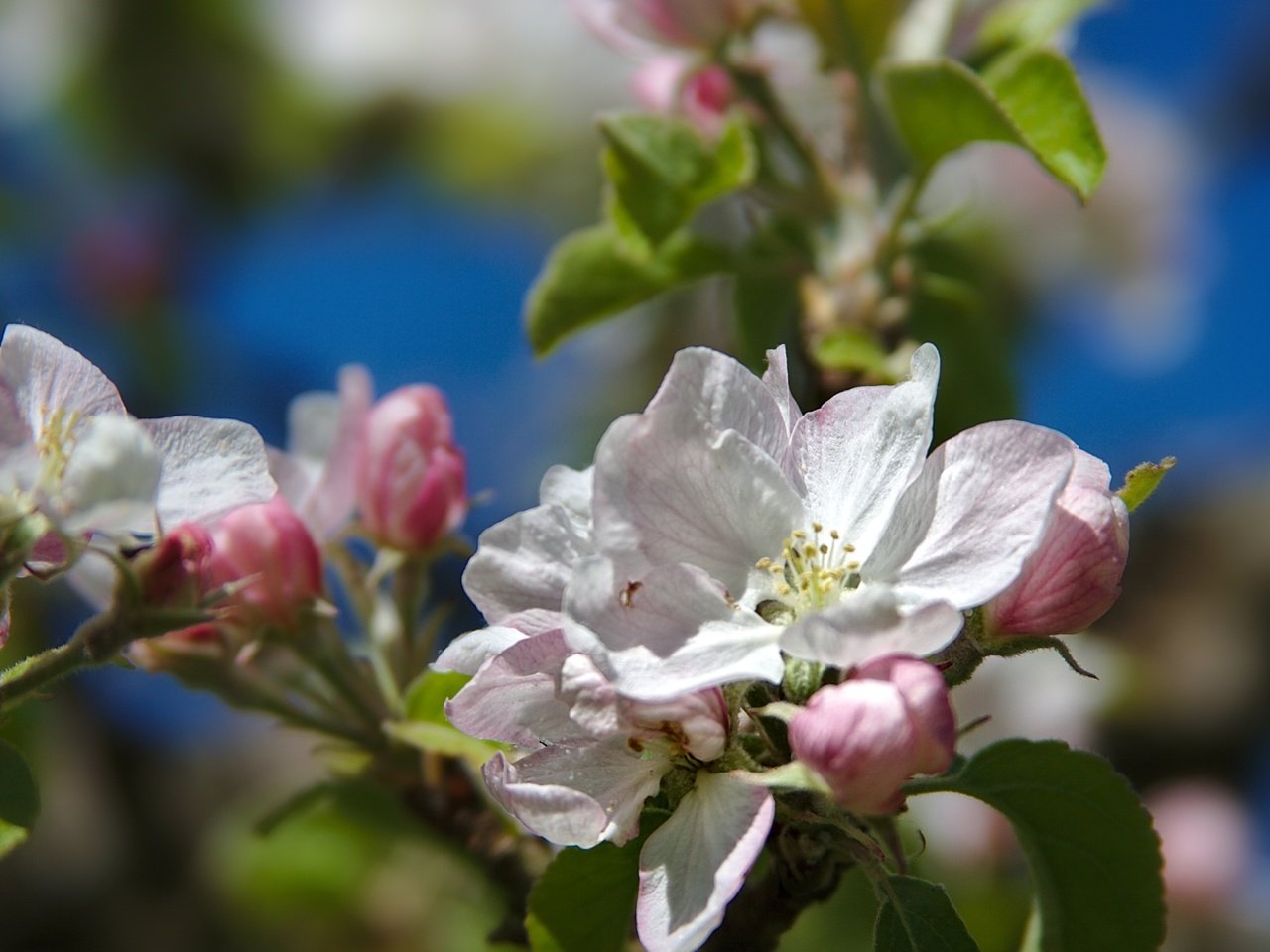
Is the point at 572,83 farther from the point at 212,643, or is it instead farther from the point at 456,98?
the point at 212,643

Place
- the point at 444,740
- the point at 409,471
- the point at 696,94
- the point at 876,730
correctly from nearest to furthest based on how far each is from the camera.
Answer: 1. the point at 876,730
2. the point at 444,740
3. the point at 409,471
4. the point at 696,94

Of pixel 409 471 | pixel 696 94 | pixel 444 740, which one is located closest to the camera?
pixel 444 740

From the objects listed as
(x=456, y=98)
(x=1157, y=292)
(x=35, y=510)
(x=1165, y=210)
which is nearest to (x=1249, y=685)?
(x=1157, y=292)

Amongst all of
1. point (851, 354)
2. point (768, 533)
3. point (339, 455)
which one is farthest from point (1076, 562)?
point (339, 455)

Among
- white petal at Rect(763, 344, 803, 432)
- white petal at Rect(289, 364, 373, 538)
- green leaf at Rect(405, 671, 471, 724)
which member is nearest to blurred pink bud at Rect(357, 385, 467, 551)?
white petal at Rect(289, 364, 373, 538)

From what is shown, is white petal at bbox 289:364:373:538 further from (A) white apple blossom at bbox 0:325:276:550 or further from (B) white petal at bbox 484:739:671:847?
(B) white petal at bbox 484:739:671:847

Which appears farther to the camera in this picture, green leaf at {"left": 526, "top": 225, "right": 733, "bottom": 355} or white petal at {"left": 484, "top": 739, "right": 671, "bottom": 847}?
green leaf at {"left": 526, "top": 225, "right": 733, "bottom": 355}

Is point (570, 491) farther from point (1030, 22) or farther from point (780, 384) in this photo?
point (1030, 22)
